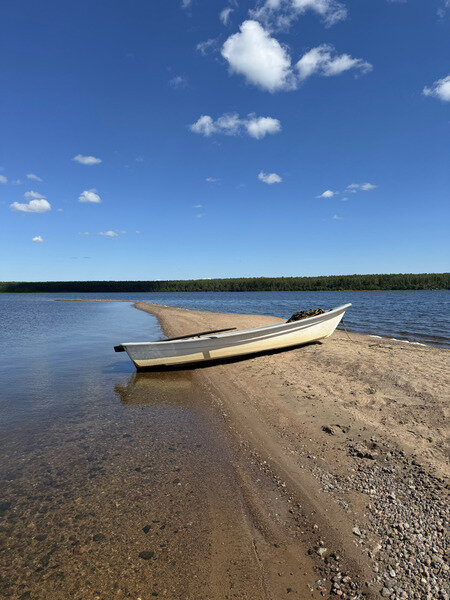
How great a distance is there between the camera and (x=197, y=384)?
9.09 m

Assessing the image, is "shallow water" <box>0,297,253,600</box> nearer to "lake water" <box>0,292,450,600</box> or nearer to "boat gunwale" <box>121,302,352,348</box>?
"lake water" <box>0,292,450,600</box>

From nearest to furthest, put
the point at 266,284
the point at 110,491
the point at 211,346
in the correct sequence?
the point at 110,491, the point at 211,346, the point at 266,284

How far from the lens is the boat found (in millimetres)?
9836

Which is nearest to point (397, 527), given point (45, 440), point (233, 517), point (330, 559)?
point (330, 559)

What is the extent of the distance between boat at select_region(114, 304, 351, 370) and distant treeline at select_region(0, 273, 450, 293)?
10632 cm

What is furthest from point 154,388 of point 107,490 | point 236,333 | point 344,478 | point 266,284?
point 266,284

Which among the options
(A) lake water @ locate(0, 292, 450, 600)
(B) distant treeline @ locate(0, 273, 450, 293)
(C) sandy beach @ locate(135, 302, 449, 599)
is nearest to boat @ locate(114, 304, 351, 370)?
(A) lake water @ locate(0, 292, 450, 600)

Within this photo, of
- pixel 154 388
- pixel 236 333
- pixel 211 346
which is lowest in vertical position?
pixel 154 388

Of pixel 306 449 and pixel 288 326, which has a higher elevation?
pixel 288 326

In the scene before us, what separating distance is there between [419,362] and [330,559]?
27.3 feet

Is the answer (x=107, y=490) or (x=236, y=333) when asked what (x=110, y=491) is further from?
(x=236, y=333)

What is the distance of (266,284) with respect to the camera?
414 feet

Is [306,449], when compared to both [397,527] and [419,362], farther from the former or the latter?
[419,362]

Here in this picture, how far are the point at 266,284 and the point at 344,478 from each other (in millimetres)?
123274
